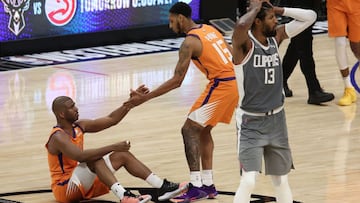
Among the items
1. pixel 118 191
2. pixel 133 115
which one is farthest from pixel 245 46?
pixel 133 115

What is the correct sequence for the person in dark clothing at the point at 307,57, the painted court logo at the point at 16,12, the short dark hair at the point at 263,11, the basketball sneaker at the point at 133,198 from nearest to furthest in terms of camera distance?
the short dark hair at the point at 263,11 → the basketball sneaker at the point at 133,198 → the person in dark clothing at the point at 307,57 → the painted court logo at the point at 16,12

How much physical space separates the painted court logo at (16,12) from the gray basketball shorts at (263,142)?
787cm

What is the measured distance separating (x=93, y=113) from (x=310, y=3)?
2.81 metres

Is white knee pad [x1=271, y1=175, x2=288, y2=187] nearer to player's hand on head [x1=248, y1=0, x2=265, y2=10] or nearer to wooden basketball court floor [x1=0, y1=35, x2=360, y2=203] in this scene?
wooden basketball court floor [x1=0, y1=35, x2=360, y2=203]

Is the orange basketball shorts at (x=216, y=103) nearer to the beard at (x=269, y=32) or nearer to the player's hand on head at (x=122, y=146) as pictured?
the player's hand on head at (x=122, y=146)

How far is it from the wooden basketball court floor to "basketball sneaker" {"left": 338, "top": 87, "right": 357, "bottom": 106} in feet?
0.29

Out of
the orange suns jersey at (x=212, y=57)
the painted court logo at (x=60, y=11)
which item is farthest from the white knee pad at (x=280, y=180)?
the painted court logo at (x=60, y=11)

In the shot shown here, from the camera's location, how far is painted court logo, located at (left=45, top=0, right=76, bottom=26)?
14519mm

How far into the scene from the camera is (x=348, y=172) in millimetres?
8688

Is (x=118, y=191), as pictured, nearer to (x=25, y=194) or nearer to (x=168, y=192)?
(x=168, y=192)

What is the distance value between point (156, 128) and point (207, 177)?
257cm

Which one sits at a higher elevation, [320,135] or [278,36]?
[278,36]

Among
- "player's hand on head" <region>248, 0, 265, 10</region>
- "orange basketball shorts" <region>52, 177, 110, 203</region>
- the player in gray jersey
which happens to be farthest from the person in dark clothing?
"player's hand on head" <region>248, 0, 265, 10</region>

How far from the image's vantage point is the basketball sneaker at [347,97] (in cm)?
1154
